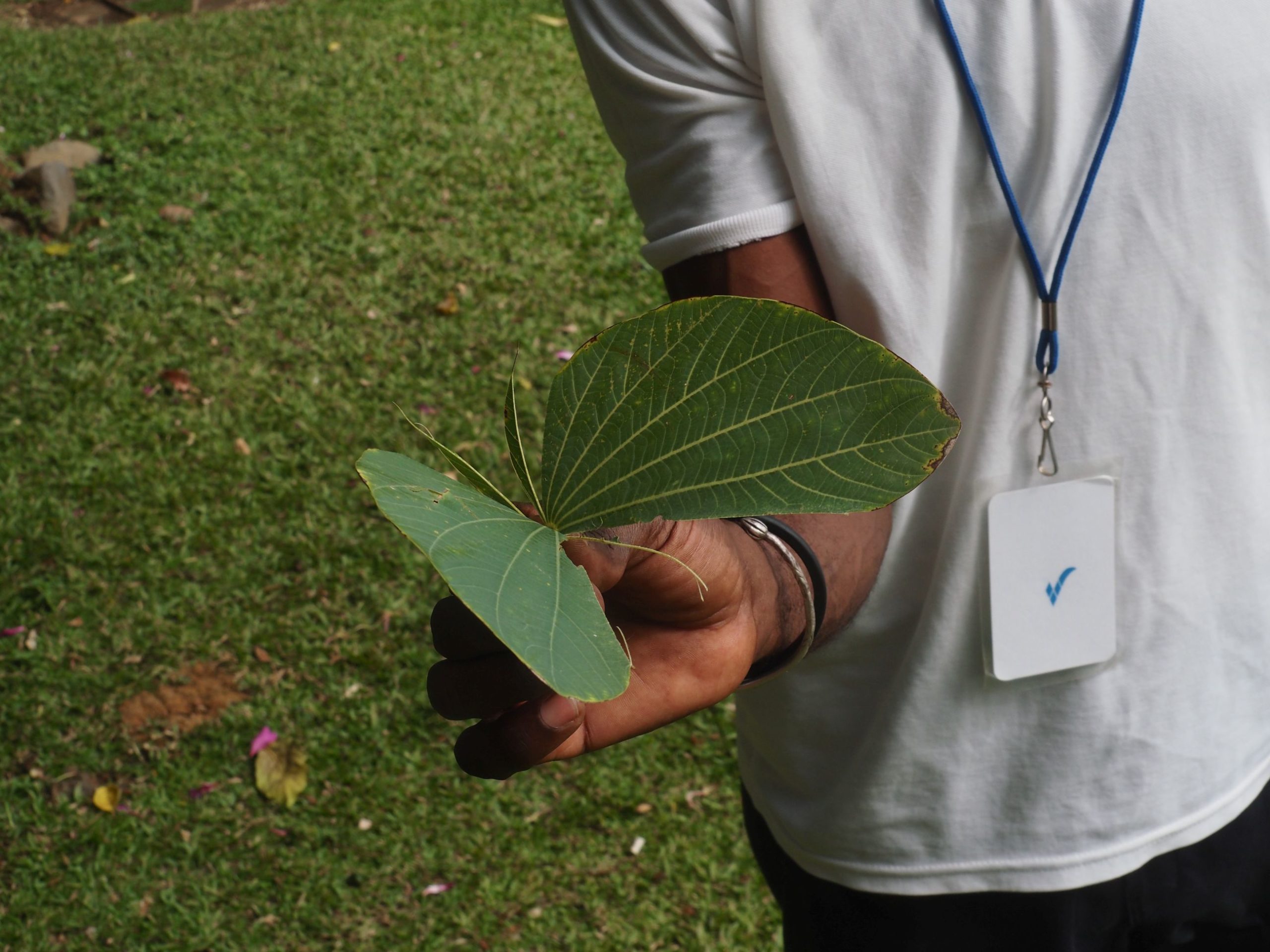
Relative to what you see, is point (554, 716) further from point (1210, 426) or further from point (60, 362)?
point (60, 362)

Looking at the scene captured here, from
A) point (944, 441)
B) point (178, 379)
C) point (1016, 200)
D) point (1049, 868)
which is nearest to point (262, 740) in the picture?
point (178, 379)

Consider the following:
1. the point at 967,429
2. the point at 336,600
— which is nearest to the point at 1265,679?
the point at 967,429

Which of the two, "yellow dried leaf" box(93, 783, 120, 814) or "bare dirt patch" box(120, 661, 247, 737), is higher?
"bare dirt patch" box(120, 661, 247, 737)

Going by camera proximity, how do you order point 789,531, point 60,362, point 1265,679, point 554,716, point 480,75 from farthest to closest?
point 480,75
point 60,362
point 1265,679
point 789,531
point 554,716

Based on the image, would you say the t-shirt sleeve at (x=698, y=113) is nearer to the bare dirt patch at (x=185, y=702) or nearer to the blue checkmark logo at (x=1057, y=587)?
the blue checkmark logo at (x=1057, y=587)

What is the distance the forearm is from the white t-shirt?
2 centimetres

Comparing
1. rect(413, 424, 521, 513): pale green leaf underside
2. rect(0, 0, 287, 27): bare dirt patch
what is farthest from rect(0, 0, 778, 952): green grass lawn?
rect(413, 424, 521, 513): pale green leaf underside

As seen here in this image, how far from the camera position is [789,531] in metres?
0.89

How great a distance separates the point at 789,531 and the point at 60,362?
2853 millimetres

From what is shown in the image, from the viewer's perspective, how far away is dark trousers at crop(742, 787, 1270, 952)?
110 cm

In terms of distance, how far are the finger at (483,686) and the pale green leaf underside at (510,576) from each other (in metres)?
0.13

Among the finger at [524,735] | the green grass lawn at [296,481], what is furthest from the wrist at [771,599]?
the green grass lawn at [296,481]

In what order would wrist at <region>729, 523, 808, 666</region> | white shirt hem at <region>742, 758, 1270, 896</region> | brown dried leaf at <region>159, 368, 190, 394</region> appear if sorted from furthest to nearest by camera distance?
brown dried leaf at <region>159, 368, 190, 394</region> < white shirt hem at <region>742, 758, 1270, 896</region> < wrist at <region>729, 523, 808, 666</region>

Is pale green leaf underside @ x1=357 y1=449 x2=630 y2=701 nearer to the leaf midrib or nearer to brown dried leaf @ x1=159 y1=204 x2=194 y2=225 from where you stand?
the leaf midrib
